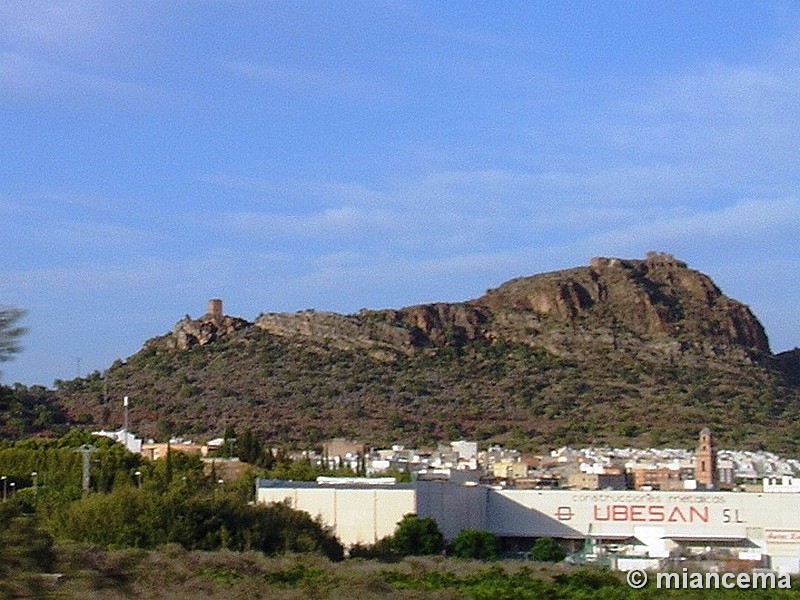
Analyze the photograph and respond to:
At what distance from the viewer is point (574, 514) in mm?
56438

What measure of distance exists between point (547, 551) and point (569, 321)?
62.4m

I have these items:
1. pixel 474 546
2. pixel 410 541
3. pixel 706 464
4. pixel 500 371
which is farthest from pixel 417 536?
pixel 500 371

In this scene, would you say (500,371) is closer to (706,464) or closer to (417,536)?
(706,464)

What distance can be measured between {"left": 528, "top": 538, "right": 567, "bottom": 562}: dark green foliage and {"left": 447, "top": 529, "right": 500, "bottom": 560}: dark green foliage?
1488mm

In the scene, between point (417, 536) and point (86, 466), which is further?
point (86, 466)

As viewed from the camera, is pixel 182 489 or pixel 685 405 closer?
pixel 182 489

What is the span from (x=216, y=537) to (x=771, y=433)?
63892 millimetres

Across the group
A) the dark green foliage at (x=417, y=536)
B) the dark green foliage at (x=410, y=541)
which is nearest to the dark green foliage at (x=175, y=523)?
the dark green foliage at (x=410, y=541)

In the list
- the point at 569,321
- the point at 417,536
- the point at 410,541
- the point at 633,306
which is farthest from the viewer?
the point at 569,321

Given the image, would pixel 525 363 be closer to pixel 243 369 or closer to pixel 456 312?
pixel 456 312

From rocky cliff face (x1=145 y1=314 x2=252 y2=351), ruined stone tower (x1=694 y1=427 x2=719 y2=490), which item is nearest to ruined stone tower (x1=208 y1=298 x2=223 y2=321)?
rocky cliff face (x1=145 y1=314 x2=252 y2=351)

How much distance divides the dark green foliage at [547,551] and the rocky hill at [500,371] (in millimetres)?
37037

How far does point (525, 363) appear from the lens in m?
108

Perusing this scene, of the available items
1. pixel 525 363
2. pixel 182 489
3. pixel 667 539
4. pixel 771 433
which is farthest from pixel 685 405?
pixel 182 489
